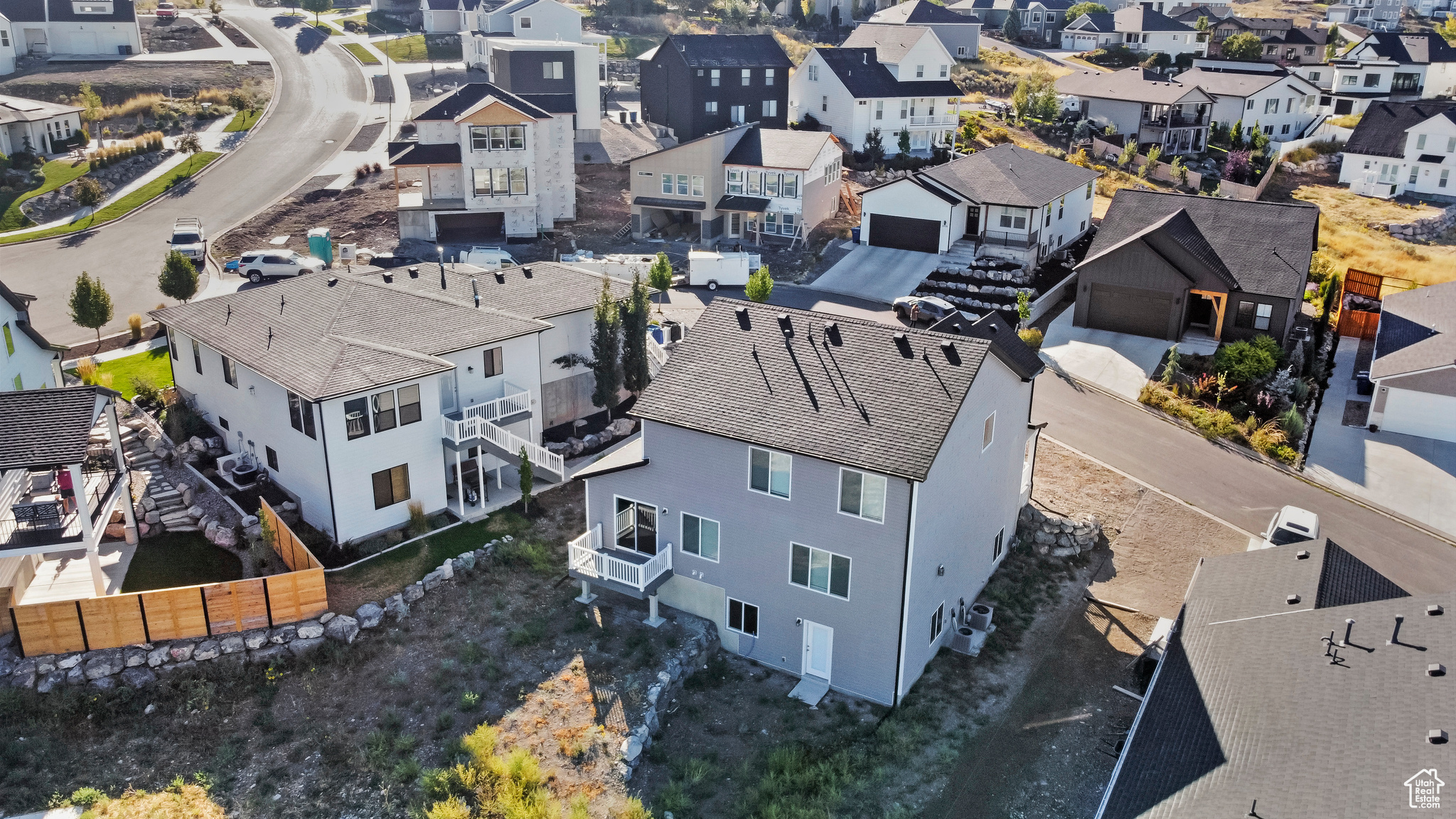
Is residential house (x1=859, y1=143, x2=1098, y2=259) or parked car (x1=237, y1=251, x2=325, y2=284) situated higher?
residential house (x1=859, y1=143, x2=1098, y2=259)

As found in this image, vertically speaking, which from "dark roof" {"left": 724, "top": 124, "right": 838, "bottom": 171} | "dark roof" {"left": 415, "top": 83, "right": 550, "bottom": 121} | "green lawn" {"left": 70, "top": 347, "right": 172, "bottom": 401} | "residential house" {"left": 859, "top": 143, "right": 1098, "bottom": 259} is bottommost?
"green lawn" {"left": 70, "top": 347, "right": 172, "bottom": 401}

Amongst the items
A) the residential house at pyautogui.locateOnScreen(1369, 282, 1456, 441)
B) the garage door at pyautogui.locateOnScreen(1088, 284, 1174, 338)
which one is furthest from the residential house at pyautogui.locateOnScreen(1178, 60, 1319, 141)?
the residential house at pyautogui.locateOnScreen(1369, 282, 1456, 441)

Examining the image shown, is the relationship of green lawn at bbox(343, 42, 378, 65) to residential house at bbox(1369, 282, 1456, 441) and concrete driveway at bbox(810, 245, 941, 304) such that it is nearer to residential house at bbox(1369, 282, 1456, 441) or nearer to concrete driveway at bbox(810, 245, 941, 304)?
concrete driveway at bbox(810, 245, 941, 304)

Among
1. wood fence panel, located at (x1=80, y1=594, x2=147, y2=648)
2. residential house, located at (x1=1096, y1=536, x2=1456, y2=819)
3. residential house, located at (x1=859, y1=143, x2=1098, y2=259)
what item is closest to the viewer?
residential house, located at (x1=1096, y1=536, x2=1456, y2=819)

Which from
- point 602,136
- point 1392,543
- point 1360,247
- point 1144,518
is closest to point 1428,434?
point 1392,543

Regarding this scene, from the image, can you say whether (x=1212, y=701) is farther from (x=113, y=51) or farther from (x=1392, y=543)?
(x=113, y=51)

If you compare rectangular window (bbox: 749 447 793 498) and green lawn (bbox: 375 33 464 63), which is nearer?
rectangular window (bbox: 749 447 793 498)

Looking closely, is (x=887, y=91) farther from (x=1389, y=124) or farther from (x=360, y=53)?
(x=360, y=53)
